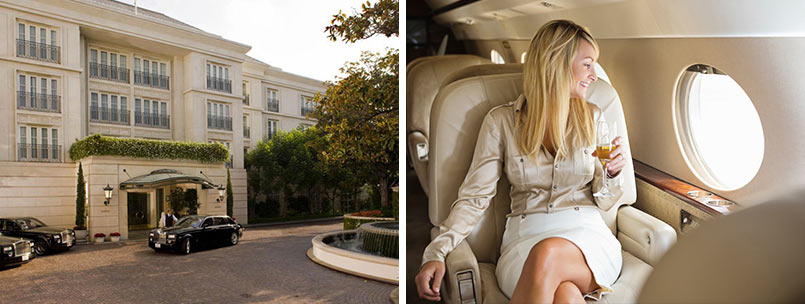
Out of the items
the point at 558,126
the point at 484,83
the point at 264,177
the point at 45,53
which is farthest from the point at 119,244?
the point at 558,126

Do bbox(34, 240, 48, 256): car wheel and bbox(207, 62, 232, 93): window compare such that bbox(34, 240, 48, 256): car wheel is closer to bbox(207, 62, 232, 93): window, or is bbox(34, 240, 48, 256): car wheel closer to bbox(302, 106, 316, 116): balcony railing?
bbox(207, 62, 232, 93): window

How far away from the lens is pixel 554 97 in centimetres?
216

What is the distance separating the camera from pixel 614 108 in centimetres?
224

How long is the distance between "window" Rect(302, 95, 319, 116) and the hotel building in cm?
11

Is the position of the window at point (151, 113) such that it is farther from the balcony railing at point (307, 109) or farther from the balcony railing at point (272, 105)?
the balcony railing at point (307, 109)

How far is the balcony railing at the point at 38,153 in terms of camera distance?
2.45 meters

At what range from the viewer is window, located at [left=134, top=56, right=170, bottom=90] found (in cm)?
271

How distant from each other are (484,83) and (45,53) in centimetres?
204

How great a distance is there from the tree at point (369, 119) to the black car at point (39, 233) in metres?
1.41

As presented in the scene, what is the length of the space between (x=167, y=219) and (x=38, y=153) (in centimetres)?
64

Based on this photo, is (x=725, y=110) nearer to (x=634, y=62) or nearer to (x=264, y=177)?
(x=634, y=62)

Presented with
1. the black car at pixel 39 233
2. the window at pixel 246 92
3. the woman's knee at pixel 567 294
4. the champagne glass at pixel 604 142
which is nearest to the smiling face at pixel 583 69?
the champagne glass at pixel 604 142

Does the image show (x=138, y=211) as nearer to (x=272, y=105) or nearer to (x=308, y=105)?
(x=272, y=105)

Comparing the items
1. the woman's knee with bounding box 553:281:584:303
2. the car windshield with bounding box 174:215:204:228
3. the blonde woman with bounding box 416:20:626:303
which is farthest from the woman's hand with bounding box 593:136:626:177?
the car windshield with bounding box 174:215:204:228
